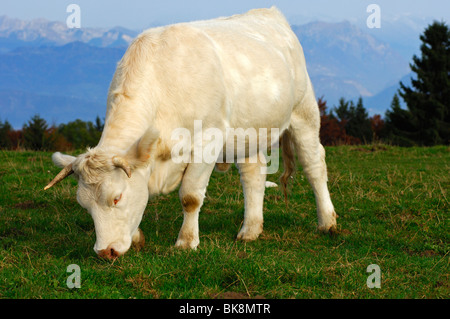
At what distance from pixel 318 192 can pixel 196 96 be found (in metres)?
2.79

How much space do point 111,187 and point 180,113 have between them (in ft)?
3.59

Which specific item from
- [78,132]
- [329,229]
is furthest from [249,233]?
[78,132]

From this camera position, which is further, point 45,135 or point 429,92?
point 45,135

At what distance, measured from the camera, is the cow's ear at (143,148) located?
4.80 meters

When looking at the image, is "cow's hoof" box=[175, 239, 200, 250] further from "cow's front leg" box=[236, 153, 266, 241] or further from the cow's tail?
the cow's tail

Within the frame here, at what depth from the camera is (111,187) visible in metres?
4.75

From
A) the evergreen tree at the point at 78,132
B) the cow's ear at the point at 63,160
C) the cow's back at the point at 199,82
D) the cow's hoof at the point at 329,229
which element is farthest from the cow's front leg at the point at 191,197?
the evergreen tree at the point at 78,132

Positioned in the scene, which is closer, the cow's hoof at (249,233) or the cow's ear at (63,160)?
the cow's ear at (63,160)

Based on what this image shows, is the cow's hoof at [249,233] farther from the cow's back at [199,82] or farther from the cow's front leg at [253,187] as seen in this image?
the cow's back at [199,82]

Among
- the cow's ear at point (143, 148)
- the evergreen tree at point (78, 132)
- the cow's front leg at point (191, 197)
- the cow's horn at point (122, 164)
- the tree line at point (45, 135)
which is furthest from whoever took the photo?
the evergreen tree at point (78, 132)

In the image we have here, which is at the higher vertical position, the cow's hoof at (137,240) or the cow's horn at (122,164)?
the cow's horn at (122,164)

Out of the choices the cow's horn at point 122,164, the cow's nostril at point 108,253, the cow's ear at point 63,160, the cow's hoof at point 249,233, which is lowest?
the cow's nostril at point 108,253

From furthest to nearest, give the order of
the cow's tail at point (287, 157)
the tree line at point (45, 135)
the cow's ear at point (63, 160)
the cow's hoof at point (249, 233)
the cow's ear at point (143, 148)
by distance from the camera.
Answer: the tree line at point (45, 135)
the cow's tail at point (287, 157)
the cow's hoof at point (249, 233)
the cow's ear at point (63, 160)
the cow's ear at point (143, 148)

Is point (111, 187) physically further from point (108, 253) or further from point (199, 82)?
point (199, 82)
